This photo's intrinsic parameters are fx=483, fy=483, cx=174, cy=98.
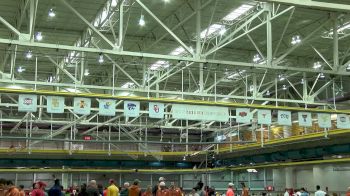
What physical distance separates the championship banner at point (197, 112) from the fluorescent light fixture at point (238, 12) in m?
4.71

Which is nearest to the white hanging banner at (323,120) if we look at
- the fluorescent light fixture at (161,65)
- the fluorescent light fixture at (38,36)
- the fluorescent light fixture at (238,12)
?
the fluorescent light fixture at (238,12)

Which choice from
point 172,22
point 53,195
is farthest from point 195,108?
point 53,195

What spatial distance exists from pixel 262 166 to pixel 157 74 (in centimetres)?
1024

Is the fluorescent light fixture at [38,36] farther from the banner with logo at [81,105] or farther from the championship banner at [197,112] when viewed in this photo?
the championship banner at [197,112]

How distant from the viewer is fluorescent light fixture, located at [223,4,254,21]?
2172cm

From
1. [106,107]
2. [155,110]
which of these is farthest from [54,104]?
[155,110]

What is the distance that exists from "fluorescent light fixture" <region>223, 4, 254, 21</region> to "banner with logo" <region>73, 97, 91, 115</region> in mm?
7874

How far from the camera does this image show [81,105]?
1939cm

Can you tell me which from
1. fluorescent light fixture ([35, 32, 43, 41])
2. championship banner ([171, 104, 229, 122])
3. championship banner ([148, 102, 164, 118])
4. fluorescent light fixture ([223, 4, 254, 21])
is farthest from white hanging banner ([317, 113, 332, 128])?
fluorescent light fixture ([35, 32, 43, 41])

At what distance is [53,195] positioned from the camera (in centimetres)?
1769

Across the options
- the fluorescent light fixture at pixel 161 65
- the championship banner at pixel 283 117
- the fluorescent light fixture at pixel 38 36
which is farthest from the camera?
the fluorescent light fixture at pixel 161 65

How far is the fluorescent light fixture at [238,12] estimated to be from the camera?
2172cm

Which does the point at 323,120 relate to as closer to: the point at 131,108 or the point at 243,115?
the point at 243,115

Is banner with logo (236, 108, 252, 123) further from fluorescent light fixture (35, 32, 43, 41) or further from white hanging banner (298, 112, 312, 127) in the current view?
fluorescent light fixture (35, 32, 43, 41)
